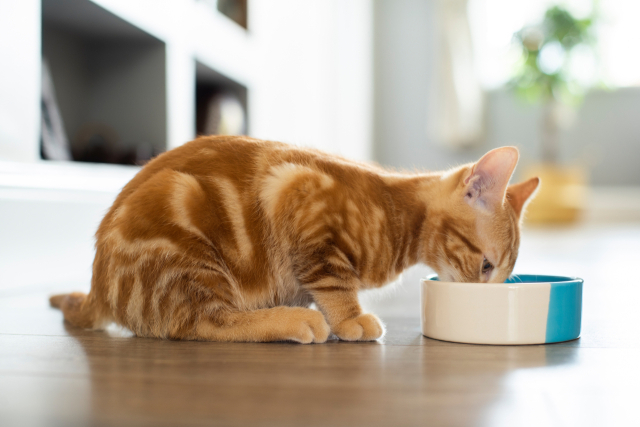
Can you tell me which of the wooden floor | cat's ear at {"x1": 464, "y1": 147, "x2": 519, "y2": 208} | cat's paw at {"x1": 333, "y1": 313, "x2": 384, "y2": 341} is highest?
cat's ear at {"x1": 464, "y1": 147, "x2": 519, "y2": 208}

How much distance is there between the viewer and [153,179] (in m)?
1.21

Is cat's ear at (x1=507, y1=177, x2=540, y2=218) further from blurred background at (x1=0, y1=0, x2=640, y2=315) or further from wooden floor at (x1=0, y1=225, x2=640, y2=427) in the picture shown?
blurred background at (x1=0, y1=0, x2=640, y2=315)

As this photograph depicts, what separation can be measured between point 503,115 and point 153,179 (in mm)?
6005

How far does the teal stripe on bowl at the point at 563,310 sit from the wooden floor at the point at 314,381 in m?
0.04

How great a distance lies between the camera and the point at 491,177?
1257 millimetres

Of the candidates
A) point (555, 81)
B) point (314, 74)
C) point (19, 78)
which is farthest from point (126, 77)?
point (555, 81)

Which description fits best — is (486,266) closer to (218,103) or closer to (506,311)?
(506,311)

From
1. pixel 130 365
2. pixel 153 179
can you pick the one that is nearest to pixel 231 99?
pixel 153 179

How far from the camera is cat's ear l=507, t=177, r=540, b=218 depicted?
143cm

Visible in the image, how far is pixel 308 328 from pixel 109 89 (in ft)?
5.67

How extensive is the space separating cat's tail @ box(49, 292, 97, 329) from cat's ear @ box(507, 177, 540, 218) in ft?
3.29

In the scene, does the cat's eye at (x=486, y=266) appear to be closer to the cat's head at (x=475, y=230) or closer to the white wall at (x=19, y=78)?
the cat's head at (x=475, y=230)

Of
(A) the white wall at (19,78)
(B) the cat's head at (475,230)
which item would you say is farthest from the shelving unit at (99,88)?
(B) the cat's head at (475,230)

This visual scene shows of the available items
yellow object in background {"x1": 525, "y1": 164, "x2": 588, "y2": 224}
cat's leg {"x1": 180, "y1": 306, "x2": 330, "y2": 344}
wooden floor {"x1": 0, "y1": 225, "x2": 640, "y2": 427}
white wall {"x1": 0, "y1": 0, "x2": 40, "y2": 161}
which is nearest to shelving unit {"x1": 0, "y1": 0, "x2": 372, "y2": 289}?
white wall {"x1": 0, "y1": 0, "x2": 40, "y2": 161}
